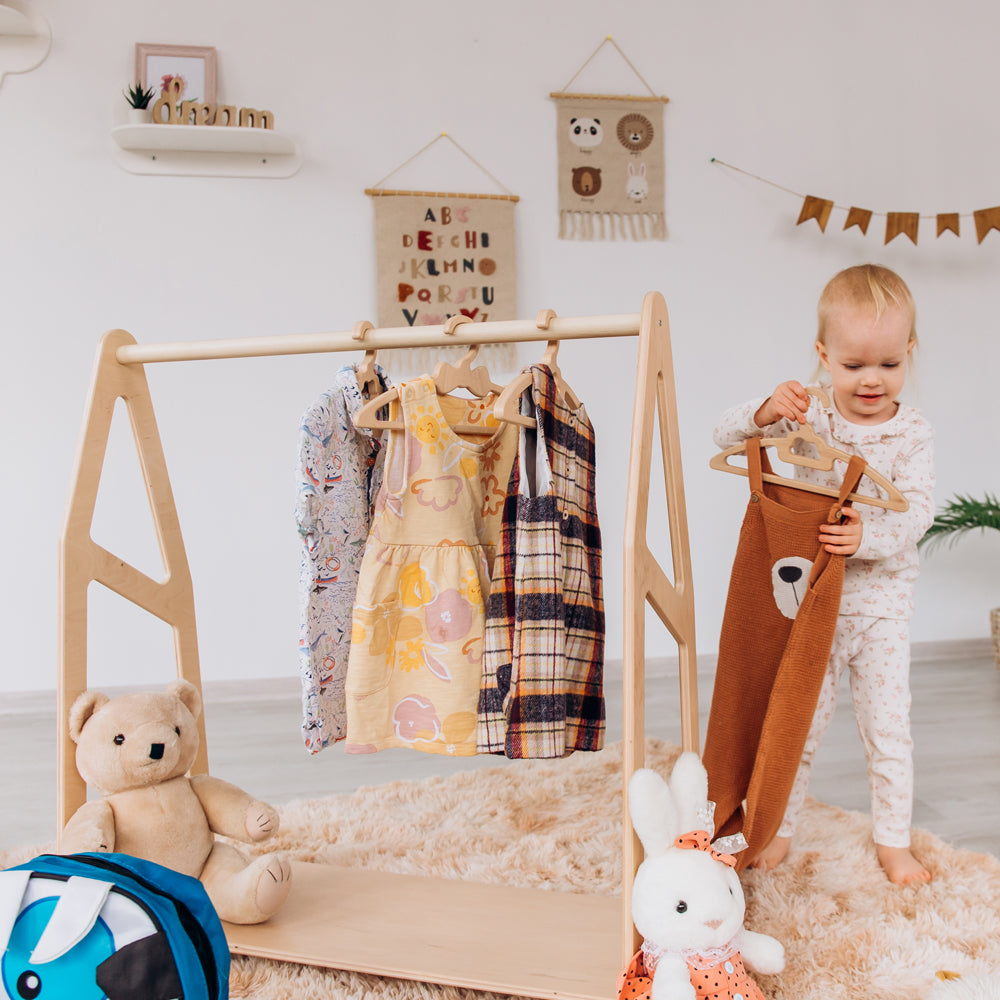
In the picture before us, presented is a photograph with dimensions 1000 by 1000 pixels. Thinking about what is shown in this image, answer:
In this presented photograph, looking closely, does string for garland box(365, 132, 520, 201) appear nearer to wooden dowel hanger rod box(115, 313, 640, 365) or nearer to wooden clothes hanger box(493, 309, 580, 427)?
wooden dowel hanger rod box(115, 313, 640, 365)

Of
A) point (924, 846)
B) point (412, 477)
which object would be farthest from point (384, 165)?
point (924, 846)

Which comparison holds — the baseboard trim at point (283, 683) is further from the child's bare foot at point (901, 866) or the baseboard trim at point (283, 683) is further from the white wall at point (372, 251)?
the child's bare foot at point (901, 866)

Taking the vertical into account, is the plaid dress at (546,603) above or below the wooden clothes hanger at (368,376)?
below

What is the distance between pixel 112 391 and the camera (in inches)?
58.0

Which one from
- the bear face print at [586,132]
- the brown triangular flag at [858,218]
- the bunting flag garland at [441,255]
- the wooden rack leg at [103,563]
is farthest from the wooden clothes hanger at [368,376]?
the brown triangular flag at [858,218]

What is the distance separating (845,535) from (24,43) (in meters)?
2.66

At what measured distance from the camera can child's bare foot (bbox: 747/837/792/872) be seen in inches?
62.4

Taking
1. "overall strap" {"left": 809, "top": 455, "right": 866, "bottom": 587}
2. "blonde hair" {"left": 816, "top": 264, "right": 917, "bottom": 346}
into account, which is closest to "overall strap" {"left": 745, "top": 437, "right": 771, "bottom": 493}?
"overall strap" {"left": 809, "top": 455, "right": 866, "bottom": 587}

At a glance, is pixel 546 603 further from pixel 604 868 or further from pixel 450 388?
pixel 604 868

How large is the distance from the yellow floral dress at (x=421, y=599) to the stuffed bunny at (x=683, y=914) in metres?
0.34

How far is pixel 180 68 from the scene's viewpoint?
268 centimetres

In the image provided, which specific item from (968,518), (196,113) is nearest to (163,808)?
(196,113)

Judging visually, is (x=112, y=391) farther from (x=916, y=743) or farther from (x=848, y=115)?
(x=848, y=115)

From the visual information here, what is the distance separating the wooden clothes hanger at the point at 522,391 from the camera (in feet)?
4.06
